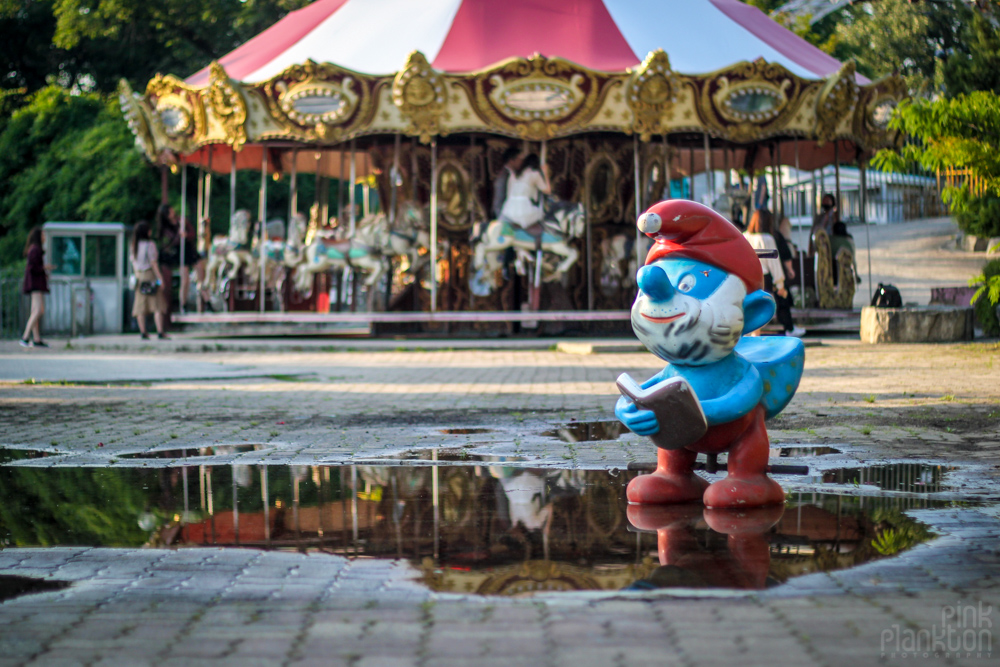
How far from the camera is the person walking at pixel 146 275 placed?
18.5 meters

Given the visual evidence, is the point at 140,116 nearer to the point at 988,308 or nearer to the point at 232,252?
the point at 232,252

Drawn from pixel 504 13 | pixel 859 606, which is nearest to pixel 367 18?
pixel 504 13

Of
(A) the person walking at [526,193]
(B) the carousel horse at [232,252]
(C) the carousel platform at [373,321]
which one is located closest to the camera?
(A) the person walking at [526,193]

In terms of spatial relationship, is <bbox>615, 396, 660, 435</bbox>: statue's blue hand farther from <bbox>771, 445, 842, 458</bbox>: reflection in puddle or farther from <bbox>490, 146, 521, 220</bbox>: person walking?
<bbox>490, 146, 521, 220</bbox>: person walking

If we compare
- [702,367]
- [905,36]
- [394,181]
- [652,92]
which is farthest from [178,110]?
[905,36]

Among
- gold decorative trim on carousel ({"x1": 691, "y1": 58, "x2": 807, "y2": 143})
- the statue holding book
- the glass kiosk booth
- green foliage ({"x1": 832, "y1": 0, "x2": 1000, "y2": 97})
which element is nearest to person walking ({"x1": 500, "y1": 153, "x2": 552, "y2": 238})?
gold decorative trim on carousel ({"x1": 691, "y1": 58, "x2": 807, "y2": 143})

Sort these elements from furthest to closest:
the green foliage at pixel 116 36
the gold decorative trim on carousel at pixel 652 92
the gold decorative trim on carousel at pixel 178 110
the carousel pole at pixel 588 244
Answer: the green foliage at pixel 116 36 < the gold decorative trim on carousel at pixel 178 110 < the carousel pole at pixel 588 244 < the gold decorative trim on carousel at pixel 652 92

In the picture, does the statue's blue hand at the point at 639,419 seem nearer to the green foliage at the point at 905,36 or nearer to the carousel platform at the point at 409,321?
the carousel platform at the point at 409,321

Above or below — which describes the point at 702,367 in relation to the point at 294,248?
below

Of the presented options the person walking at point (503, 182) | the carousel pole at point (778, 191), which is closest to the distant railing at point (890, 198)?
the carousel pole at point (778, 191)

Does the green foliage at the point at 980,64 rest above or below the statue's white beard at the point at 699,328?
above

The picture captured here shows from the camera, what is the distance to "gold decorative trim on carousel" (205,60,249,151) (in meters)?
18.9

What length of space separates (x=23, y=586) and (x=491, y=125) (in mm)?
15939

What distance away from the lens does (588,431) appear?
723 cm
